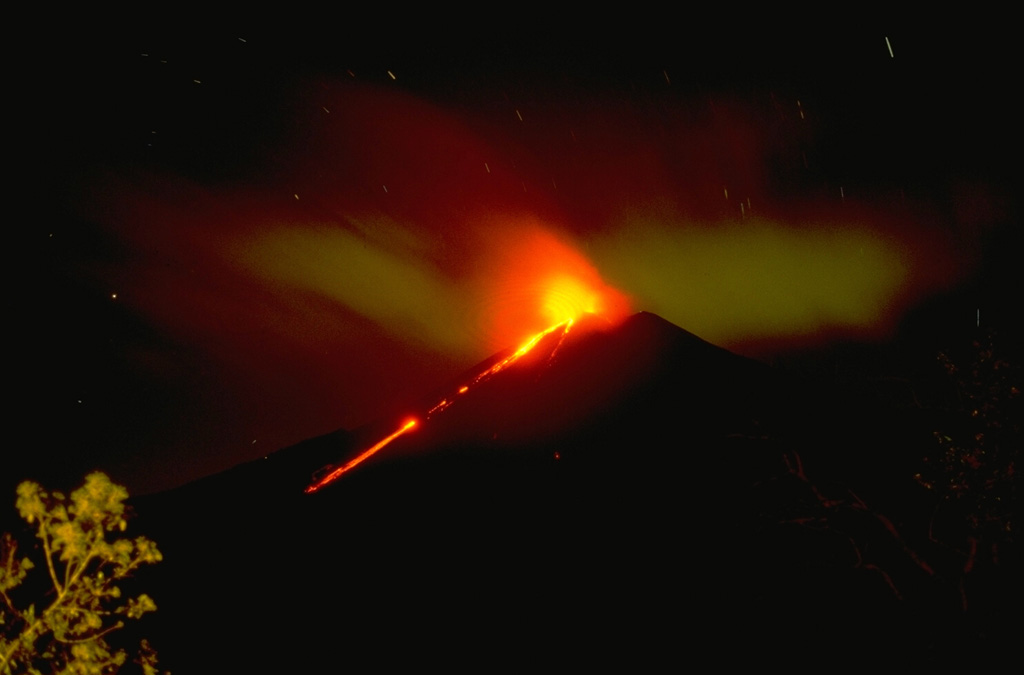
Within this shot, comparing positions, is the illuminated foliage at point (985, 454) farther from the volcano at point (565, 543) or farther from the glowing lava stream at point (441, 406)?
the glowing lava stream at point (441, 406)

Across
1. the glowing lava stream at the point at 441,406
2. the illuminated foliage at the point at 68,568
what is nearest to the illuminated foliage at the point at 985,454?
the illuminated foliage at the point at 68,568

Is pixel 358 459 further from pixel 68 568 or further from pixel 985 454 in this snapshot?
pixel 985 454

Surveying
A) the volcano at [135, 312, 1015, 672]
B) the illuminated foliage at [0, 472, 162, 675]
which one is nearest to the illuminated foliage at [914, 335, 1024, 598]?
the volcano at [135, 312, 1015, 672]

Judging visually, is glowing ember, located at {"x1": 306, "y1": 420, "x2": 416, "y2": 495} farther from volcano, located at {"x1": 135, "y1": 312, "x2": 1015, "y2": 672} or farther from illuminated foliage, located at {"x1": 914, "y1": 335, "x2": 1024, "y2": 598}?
illuminated foliage, located at {"x1": 914, "y1": 335, "x2": 1024, "y2": 598}

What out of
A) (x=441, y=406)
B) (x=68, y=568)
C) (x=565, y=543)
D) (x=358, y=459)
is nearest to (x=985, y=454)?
(x=68, y=568)

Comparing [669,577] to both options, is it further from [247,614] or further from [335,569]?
[247,614]

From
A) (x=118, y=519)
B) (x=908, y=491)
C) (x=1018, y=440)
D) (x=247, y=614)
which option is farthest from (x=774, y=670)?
(x=908, y=491)

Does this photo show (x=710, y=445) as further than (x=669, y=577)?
Yes
